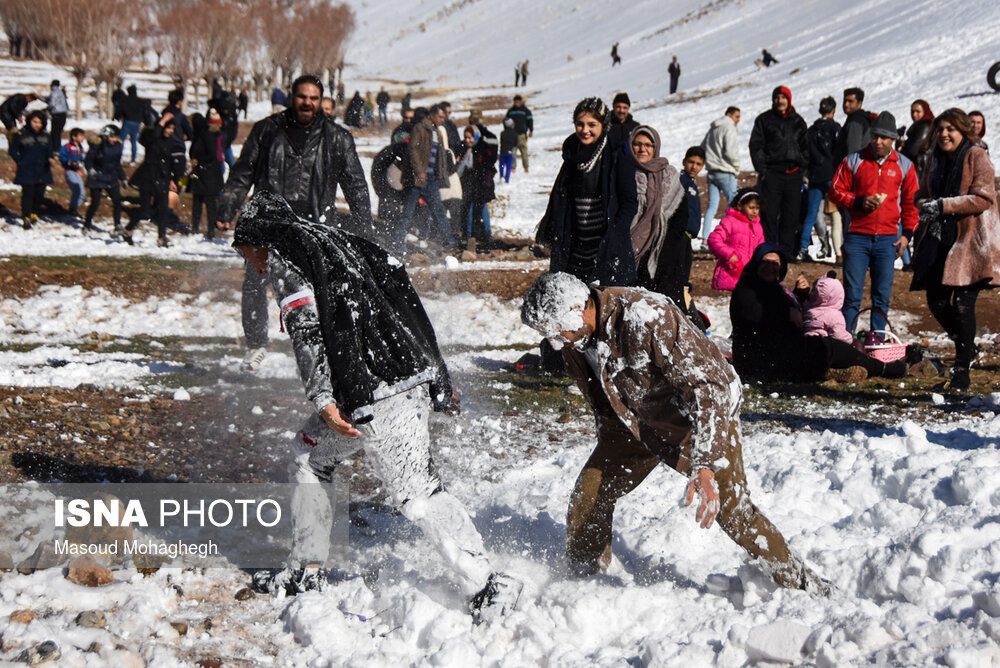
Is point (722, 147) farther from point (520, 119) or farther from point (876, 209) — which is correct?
point (520, 119)

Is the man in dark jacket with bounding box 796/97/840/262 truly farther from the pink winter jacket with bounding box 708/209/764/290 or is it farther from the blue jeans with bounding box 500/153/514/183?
the blue jeans with bounding box 500/153/514/183

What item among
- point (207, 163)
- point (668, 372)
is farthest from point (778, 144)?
point (668, 372)

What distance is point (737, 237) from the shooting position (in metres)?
7.84

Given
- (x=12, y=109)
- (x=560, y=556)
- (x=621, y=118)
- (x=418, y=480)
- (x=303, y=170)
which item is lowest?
(x=560, y=556)

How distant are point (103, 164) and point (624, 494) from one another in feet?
38.7

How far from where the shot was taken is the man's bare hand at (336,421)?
351 cm

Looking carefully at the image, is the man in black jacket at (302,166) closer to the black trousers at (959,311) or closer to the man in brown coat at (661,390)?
the man in brown coat at (661,390)

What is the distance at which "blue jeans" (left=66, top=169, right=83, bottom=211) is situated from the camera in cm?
1437

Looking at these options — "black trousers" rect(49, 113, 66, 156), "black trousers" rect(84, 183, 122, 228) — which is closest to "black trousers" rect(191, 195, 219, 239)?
"black trousers" rect(84, 183, 122, 228)

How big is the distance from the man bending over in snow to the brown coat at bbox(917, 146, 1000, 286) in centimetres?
407

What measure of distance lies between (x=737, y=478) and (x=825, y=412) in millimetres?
3209

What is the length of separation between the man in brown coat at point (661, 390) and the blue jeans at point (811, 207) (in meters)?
8.89

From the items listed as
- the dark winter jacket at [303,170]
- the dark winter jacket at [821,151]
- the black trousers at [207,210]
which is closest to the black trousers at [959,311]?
the dark winter jacket at [303,170]

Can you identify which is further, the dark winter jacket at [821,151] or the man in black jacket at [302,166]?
the dark winter jacket at [821,151]
